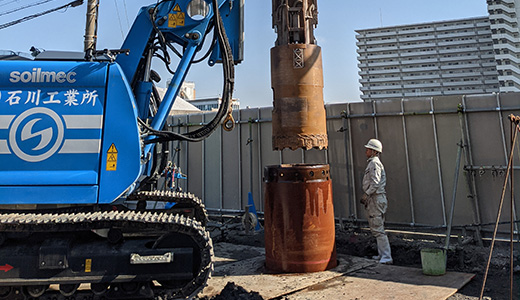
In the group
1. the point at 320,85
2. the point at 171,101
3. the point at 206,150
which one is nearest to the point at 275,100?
the point at 320,85

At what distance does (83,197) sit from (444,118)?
6.83 meters

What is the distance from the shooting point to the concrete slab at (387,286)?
3.96 meters

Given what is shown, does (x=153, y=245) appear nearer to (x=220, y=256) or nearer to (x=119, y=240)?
(x=119, y=240)

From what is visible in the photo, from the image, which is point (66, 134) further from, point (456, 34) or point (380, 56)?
point (456, 34)

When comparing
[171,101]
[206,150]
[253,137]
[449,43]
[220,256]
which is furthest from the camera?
[449,43]

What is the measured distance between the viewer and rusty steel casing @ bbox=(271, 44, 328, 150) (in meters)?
5.43

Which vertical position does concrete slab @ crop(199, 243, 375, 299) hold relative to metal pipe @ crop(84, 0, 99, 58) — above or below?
below

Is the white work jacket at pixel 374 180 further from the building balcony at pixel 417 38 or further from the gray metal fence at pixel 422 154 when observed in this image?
the building balcony at pixel 417 38

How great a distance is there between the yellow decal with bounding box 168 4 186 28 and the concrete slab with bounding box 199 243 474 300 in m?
3.53

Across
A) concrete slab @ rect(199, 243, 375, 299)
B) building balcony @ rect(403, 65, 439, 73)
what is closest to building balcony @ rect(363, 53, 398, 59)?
building balcony @ rect(403, 65, 439, 73)

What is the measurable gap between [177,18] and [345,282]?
13.9 ft

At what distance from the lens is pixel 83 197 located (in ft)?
11.3

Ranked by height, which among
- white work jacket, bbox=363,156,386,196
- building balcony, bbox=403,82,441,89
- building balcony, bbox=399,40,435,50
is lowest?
white work jacket, bbox=363,156,386,196

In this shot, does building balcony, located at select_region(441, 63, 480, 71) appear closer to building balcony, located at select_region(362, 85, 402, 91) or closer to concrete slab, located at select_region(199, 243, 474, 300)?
building balcony, located at select_region(362, 85, 402, 91)
